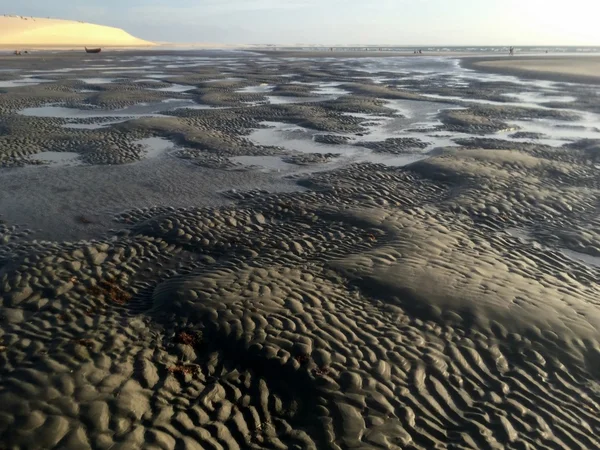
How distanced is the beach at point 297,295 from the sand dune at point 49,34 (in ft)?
389

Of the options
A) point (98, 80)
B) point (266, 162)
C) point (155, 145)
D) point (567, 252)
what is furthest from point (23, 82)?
point (567, 252)

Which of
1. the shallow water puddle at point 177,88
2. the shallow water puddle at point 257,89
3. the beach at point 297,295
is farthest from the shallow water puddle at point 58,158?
the shallow water puddle at point 177,88

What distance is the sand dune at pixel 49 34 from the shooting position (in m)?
122

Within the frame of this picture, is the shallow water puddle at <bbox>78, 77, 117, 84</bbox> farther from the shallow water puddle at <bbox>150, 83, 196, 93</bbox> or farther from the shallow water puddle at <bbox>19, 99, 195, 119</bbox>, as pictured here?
the shallow water puddle at <bbox>19, 99, 195, 119</bbox>

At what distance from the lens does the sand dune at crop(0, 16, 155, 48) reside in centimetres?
12181

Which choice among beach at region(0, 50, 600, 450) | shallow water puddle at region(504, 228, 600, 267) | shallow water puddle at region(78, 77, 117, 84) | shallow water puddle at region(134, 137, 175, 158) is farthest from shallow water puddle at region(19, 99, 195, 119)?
shallow water puddle at region(504, 228, 600, 267)

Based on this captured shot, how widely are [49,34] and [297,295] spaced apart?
158 meters

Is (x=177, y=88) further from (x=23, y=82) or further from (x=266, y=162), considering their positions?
(x=266, y=162)

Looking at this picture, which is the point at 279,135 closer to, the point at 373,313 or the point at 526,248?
the point at 526,248

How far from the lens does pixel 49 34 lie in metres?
137

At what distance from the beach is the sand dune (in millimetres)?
118682

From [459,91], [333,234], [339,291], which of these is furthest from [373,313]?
[459,91]

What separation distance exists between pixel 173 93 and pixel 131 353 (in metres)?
32.4

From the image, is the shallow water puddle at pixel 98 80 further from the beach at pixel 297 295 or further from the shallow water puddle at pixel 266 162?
the shallow water puddle at pixel 266 162
